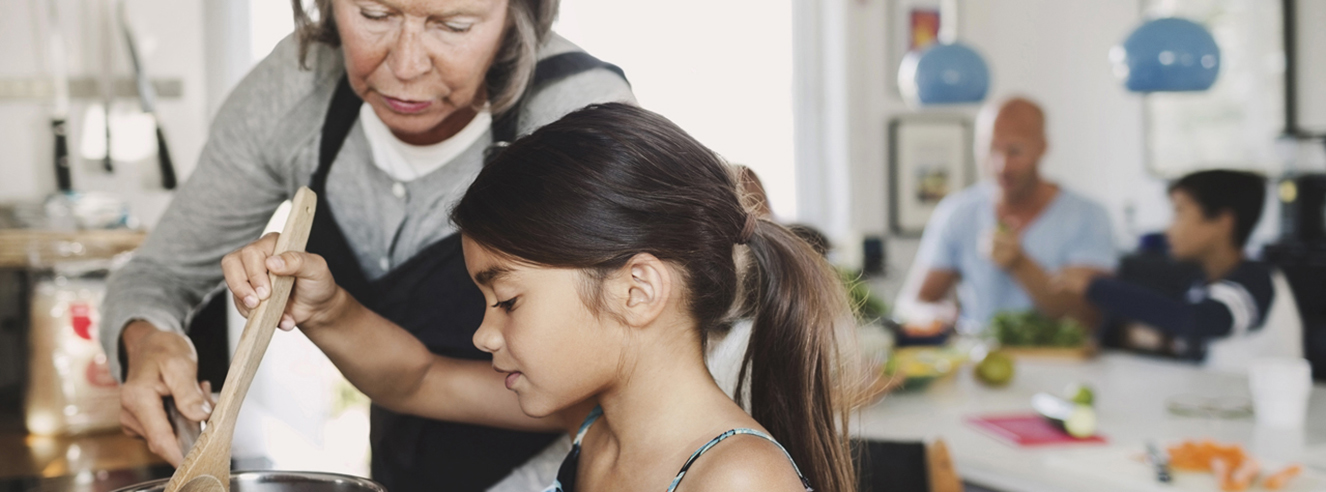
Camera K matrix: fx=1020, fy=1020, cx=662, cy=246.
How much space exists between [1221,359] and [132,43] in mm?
3316

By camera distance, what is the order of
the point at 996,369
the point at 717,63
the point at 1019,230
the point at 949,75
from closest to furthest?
the point at 996,369
the point at 949,75
the point at 1019,230
the point at 717,63

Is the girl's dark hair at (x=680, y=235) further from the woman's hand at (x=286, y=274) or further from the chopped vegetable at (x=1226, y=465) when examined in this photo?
the chopped vegetable at (x=1226, y=465)

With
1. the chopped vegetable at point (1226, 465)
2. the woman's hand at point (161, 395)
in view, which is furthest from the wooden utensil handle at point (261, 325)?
the chopped vegetable at point (1226, 465)

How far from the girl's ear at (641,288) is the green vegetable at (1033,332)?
252cm

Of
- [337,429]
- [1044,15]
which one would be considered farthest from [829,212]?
[337,429]

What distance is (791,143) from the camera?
509 centimetres

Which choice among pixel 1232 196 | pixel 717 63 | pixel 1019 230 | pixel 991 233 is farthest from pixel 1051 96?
pixel 1232 196

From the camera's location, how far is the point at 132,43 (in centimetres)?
274

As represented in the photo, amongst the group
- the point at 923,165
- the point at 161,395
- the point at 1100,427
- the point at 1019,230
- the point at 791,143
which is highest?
the point at 791,143

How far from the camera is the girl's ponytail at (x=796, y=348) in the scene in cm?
102

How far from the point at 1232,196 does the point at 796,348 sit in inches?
105

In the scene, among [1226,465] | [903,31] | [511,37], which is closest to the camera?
[511,37]

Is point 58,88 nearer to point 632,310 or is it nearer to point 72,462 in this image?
point 72,462

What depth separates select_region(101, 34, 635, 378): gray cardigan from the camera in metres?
1.07
